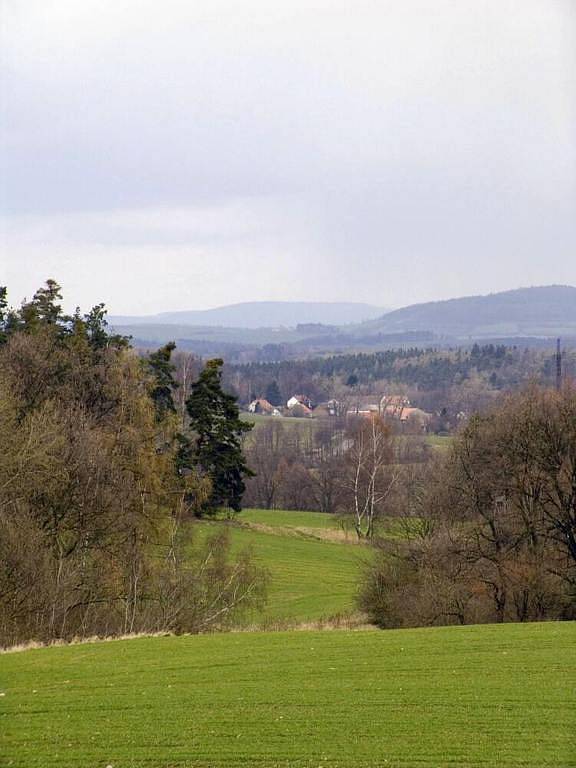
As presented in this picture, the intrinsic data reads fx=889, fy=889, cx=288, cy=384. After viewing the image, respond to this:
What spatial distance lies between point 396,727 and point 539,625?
1040 cm

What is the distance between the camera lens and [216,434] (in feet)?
163

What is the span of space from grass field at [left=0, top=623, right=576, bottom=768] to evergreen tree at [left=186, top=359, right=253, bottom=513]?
28.0 m

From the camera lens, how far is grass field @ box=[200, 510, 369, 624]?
36.4m

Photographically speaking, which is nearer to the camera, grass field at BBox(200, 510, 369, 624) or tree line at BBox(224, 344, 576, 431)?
grass field at BBox(200, 510, 369, 624)

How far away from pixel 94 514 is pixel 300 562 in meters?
20.4

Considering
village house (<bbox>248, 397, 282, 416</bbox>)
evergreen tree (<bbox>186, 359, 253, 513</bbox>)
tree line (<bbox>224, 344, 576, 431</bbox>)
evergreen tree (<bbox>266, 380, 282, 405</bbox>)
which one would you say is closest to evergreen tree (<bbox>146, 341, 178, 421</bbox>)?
evergreen tree (<bbox>186, 359, 253, 513</bbox>)

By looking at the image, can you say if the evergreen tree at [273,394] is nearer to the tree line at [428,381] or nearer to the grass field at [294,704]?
the tree line at [428,381]

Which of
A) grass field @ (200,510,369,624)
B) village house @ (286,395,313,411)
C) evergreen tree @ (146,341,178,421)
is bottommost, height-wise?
grass field @ (200,510,369,624)

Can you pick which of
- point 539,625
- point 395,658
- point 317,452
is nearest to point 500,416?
point 539,625

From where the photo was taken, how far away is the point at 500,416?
105ft

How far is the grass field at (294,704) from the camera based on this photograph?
12930 mm

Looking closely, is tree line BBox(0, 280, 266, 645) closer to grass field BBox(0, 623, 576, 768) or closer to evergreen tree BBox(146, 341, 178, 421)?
grass field BBox(0, 623, 576, 768)

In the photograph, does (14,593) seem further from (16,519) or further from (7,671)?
(7,671)

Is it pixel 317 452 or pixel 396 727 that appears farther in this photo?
pixel 317 452
